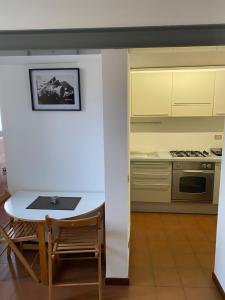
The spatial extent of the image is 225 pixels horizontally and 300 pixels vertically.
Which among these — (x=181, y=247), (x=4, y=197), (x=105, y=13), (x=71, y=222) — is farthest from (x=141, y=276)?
(x=105, y=13)

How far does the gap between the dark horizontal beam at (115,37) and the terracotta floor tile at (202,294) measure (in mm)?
2032

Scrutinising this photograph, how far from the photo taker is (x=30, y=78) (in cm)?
259

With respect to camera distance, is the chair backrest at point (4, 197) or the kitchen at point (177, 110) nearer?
the chair backrest at point (4, 197)

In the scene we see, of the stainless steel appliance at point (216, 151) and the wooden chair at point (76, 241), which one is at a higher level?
the stainless steel appliance at point (216, 151)

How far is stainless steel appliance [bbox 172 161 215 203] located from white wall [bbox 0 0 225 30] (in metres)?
2.35

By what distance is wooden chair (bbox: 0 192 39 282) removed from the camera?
228 centimetres

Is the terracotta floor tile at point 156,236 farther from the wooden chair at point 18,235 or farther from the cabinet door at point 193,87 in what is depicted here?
the cabinet door at point 193,87

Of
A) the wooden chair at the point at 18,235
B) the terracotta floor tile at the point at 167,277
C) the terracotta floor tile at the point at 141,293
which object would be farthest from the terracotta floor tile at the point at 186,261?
the wooden chair at the point at 18,235

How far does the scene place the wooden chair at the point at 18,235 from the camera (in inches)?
89.7

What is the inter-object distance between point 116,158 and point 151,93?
77.1 inches

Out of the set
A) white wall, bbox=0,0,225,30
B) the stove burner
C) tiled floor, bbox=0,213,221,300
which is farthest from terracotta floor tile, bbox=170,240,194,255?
white wall, bbox=0,0,225,30

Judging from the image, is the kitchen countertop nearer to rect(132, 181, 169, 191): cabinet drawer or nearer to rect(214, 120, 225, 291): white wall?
rect(132, 181, 169, 191): cabinet drawer

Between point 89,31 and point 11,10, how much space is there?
21.6 inches

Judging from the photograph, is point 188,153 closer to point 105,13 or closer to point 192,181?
point 192,181
